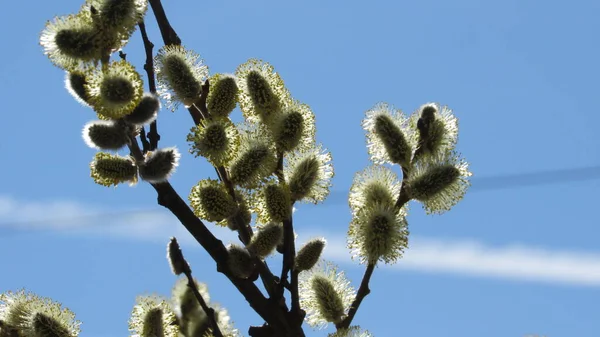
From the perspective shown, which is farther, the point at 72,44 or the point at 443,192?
the point at 443,192

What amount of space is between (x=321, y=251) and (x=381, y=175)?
24 cm

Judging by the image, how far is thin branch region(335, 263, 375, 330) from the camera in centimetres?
178

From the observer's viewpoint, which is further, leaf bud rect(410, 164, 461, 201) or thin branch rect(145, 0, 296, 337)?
leaf bud rect(410, 164, 461, 201)

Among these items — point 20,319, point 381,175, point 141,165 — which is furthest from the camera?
point 381,175

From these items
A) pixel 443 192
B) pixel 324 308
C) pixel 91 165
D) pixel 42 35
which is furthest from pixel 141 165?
pixel 443 192

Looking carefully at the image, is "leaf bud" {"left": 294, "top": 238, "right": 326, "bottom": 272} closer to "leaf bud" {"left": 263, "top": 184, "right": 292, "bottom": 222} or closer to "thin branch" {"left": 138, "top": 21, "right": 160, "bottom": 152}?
"leaf bud" {"left": 263, "top": 184, "right": 292, "bottom": 222}

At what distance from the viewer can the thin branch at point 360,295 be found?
178 centimetres

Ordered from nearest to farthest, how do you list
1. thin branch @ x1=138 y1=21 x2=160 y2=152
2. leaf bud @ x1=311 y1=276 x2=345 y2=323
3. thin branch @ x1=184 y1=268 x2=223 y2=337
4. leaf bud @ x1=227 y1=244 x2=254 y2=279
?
thin branch @ x1=184 y1=268 x2=223 y2=337, leaf bud @ x1=227 y1=244 x2=254 y2=279, thin branch @ x1=138 y1=21 x2=160 y2=152, leaf bud @ x1=311 y1=276 x2=345 y2=323

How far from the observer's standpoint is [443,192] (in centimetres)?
187

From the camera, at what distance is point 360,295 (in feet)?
5.85

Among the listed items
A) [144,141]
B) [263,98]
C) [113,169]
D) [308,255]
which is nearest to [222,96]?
[263,98]

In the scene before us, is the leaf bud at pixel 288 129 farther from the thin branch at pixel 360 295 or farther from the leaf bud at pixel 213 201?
the thin branch at pixel 360 295

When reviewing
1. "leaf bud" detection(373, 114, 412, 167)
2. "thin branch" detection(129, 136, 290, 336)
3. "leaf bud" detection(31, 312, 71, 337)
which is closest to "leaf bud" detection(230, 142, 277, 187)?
"thin branch" detection(129, 136, 290, 336)

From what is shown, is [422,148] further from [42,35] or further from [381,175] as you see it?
[42,35]
